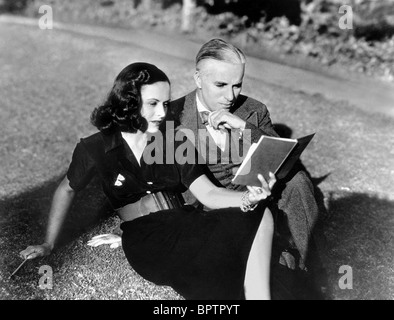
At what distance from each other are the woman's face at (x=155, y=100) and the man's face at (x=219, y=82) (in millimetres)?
582

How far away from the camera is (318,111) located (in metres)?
7.41

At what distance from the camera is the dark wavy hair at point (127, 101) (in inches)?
141

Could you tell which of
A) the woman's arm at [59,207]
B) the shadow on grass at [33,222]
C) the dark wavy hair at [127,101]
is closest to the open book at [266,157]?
the dark wavy hair at [127,101]

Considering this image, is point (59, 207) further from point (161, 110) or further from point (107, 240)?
point (161, 110)

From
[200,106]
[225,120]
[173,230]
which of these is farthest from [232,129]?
[173,230]

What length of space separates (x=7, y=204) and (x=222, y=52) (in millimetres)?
2599

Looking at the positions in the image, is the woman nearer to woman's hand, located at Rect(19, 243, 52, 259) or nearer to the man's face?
woman's hand, located at Rect(19, 243, 52, 259)

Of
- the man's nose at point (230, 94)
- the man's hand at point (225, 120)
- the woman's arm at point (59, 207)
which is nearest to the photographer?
the woman's arm at point (59, 207)

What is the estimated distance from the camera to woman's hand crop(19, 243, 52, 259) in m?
3.87

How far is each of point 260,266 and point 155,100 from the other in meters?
1.34

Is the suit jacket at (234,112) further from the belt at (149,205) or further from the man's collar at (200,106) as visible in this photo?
the belt at (149,205)

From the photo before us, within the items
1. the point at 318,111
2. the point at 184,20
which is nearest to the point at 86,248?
the point at 318,111

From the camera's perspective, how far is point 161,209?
3760mm
